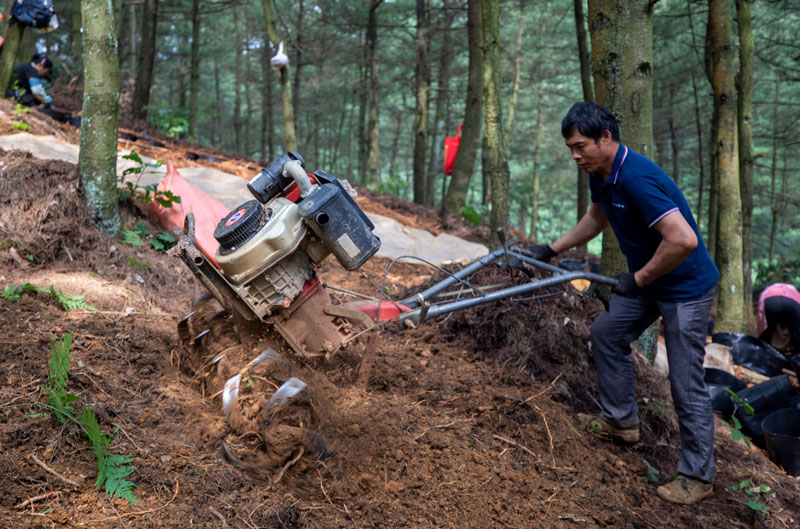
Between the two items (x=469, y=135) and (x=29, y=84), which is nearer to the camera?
(x=29, y=84)

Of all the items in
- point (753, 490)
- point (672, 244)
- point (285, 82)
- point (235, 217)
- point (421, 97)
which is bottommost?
point (753, 490)

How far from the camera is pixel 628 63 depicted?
4.78 metres

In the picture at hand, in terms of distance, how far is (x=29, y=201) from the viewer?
5074mm

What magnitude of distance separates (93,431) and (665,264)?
3024 millimetres

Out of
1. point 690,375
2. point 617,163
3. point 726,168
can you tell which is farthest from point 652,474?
point 726,168

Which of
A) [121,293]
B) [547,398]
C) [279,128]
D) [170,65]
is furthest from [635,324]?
[279,128]

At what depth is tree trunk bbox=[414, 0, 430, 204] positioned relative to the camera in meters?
13.5

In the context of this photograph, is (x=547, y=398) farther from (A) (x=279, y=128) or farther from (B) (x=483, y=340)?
(A) (x=279, y=128)

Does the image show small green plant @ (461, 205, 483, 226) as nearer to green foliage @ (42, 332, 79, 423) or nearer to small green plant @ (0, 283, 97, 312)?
small green plant @ (0, 283, 97, 312)

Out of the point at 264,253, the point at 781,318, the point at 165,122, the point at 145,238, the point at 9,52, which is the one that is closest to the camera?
the point at 264,253

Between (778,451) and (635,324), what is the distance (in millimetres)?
2093

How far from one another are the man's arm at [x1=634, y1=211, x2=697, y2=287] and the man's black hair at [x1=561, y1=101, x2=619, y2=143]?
0.61 meters

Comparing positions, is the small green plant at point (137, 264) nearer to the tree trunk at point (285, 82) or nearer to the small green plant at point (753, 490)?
the small green plant at point (753, 490)

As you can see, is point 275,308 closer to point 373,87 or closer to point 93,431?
point 93,431
